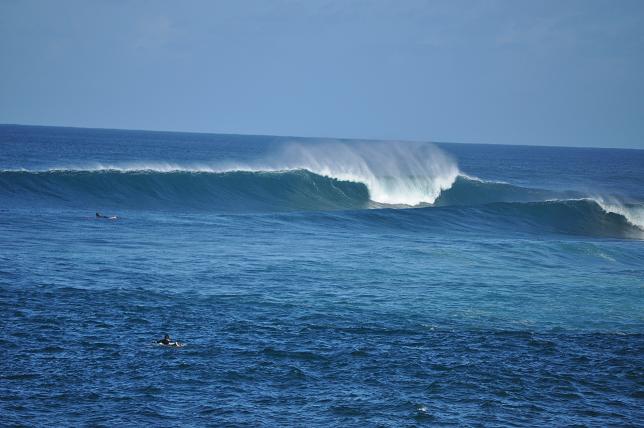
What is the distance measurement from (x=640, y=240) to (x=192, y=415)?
35.3 meters

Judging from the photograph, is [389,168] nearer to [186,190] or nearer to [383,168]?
[383,168]

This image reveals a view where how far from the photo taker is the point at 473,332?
61.9 feet

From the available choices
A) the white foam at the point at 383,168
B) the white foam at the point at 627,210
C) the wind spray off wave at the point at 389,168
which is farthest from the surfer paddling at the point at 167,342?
the white foam at the point at 627,210

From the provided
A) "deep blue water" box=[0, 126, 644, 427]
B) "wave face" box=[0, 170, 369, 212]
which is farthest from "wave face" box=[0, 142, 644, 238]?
"deep blue water" box=[0, 126, 644, 427]

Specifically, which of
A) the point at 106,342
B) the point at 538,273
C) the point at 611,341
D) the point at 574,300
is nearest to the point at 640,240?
the point at 538,273

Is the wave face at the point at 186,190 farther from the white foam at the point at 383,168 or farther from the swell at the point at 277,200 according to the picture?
the white foam at the point at 383,168

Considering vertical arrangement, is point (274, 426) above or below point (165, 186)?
below

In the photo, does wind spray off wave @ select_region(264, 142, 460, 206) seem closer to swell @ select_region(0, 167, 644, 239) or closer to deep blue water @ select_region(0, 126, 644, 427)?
swell @ select_region(0, 167, 644, 239)

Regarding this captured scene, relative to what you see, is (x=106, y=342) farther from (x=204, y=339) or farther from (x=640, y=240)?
(x=640, y=240)

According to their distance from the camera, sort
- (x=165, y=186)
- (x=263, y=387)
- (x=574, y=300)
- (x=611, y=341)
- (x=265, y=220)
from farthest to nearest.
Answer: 1. (x=165, y=186)
2. (x=265, y=220)
3. (x=574, y=300)
4. (x=611, y=341)
5. (x=263, y=387)

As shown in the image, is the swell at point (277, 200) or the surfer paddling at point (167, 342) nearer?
the surfer paddling at point (167, 342)

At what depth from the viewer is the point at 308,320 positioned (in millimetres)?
19109

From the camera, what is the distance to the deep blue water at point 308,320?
13.6 meters

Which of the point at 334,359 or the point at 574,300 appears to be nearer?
the point at 334,359
